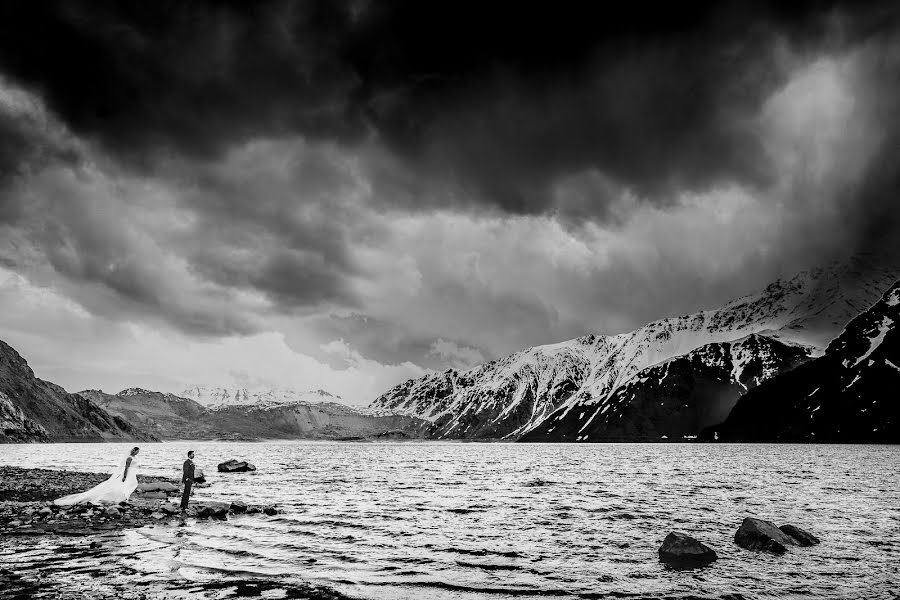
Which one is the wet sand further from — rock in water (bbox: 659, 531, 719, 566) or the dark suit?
rock in water (bbox: 659, 531, 719, 566)

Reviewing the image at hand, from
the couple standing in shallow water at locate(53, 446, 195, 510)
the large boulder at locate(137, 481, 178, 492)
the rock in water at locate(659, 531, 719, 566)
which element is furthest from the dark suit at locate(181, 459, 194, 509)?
the rock in water at locate(659, 531, 719, 566)

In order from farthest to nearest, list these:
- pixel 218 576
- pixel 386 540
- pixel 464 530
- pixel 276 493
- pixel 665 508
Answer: pixel 276 493 < pixel 665 508 < pixel 464 530 < pixel 386 540 < pixel 218 576

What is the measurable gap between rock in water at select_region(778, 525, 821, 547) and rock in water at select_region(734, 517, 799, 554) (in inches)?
12.7

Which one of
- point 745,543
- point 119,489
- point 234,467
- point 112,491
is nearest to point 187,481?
point 119,489

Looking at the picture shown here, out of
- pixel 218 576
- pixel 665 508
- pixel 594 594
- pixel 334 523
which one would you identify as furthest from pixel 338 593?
pixel 665 508

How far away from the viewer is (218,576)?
768 inches

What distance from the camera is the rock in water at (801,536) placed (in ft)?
91.1

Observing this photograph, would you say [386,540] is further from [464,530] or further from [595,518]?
[595,518]

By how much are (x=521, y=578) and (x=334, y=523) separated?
15.7 m

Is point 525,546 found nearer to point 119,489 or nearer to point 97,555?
point 97,555

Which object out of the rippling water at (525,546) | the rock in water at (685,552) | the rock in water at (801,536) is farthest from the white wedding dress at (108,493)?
the rock in water at (801,536)

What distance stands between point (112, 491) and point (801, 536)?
41.0 metres

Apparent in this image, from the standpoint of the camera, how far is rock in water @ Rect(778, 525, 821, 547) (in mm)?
27767

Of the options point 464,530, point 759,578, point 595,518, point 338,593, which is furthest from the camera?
point 595,518
